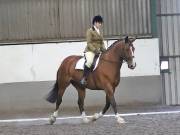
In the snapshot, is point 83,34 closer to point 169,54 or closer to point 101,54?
point 169,54

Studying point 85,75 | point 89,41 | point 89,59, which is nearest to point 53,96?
point 85,75

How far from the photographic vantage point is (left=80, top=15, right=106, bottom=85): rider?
46.1 feet

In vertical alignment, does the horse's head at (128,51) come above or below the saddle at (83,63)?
above

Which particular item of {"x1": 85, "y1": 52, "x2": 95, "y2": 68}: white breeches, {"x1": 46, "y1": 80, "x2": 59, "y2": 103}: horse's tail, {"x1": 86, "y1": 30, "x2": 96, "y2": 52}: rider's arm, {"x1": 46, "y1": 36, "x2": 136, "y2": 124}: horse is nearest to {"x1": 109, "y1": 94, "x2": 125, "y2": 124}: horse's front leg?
{"x1": 46, "y1": 36, "x2": 136, "y2": 124}: horse

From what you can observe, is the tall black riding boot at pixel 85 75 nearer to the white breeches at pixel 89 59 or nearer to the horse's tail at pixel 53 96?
the white breeches at pixel 89 59

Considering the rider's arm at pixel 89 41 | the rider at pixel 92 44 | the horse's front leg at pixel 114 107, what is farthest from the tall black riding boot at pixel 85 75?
the horse's front leg at pixel 114 107

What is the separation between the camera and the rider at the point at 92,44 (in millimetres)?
14055

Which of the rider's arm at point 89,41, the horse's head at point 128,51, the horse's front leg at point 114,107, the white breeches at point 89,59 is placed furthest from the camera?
the white breeches at point 89,59

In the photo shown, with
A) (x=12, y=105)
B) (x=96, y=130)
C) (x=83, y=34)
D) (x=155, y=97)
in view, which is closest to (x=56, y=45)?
(x=83, y=34)

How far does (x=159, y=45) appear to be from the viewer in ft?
62.6

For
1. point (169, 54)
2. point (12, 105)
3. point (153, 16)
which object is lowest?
point (12, 105)

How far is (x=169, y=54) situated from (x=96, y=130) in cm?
747

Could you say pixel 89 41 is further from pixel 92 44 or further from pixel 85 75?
pixel 85 75

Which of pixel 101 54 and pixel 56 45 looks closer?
pixel 101 54
